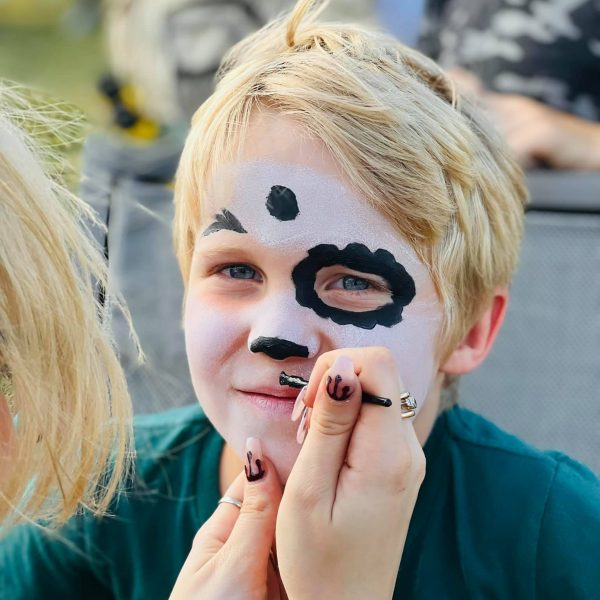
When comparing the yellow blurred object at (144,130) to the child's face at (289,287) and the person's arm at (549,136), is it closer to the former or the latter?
the person's arm at (549,136)

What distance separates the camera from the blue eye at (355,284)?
123 cm

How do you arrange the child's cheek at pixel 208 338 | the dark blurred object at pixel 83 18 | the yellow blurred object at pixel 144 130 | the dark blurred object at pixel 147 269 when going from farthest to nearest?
the dark blurred object at pixel 83 18, the yellow blurred object at pixel 144 130, the dark blurred object at pixel 147 269, the child's cheek at pixel 208 338

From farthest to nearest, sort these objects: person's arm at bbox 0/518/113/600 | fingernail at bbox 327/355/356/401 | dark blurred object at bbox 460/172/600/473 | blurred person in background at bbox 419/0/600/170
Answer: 1. blurred person in background at bbox 419/0/600/170
2. dark blurred object at bbox 460/172/600/473
3. person's arm at bbox 0/518/113/600
4. fingernail at bbox 327/355/356/401

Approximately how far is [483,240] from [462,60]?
977 millimetres

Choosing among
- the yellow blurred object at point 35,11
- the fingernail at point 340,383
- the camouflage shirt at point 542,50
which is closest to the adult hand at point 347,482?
the fingernail at point 340,383

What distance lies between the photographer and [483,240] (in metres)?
1.34

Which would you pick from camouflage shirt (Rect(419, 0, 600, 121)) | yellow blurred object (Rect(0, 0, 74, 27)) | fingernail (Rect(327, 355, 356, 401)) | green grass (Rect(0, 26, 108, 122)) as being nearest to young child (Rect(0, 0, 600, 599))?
fingernail (Rect(327, 355, 356, 401))

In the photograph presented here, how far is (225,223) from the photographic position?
4.09 feet

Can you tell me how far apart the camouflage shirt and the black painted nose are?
1.16 meters

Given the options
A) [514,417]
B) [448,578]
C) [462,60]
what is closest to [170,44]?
[462,60]

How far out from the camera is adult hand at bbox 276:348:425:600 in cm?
101

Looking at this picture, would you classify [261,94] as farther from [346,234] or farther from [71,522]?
[71,522]

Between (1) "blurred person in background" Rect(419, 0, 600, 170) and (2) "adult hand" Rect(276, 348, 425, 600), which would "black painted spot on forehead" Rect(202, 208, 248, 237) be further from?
(1) "blurred person in background" Rect(419, 0, 600, 170)

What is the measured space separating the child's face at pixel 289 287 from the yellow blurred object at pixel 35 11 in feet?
15.2
